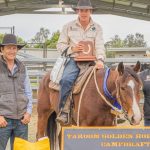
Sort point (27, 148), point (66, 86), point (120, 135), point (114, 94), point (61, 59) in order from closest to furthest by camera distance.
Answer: point (120, 135)
point (27, 148)
point (114, 94)
point (66, 86)
point (61, 59)

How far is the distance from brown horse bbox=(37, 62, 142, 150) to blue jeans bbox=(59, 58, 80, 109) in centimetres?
14

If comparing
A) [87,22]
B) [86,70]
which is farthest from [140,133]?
[87,22]

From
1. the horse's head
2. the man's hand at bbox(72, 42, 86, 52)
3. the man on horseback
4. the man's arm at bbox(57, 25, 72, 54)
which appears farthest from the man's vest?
the man's arm at bbox(57, 25, 72, 54)

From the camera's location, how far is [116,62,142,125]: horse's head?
5309 millimetres

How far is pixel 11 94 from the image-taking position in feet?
16.8

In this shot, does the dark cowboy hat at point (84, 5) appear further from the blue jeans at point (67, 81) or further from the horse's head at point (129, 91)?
the horse's head at point (129, 91)

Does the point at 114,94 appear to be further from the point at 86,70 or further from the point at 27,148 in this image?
the point at 27,148

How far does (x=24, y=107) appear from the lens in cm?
522

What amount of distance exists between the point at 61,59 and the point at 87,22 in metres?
0.66

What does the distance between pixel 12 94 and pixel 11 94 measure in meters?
0.01

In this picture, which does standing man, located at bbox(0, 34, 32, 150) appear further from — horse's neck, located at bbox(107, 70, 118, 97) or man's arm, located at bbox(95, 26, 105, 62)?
man's arm, located at bbox(95, 26, 105, 62)

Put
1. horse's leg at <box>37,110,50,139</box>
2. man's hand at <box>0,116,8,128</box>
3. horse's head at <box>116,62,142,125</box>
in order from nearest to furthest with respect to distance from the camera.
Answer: man's hand at <box>0,116,8,128</box> < horse's head at <box>116,62,142,125</box> < horse's leg at <box>37,110,50,139</box>

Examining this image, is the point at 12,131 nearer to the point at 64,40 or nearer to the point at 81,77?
the point at 81,77

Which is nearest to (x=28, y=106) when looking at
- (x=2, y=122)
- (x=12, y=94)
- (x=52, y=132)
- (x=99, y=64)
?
(x=12, y=94)
